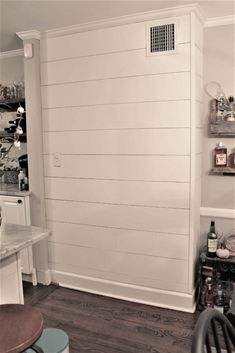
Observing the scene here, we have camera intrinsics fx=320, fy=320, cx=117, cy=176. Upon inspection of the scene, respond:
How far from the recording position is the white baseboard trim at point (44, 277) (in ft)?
10.5

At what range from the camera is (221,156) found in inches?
108

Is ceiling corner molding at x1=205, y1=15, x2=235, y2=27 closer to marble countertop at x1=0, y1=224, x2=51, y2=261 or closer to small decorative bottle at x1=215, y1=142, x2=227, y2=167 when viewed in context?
small decorative bottle at x1=215, y1=142, x2=227, y2=167

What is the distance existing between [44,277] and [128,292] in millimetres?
889

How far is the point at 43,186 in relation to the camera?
3.17m

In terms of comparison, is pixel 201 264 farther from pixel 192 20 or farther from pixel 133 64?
pixel 192 20

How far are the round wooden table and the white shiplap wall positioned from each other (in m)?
1.48

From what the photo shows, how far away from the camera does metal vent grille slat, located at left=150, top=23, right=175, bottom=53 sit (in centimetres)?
252

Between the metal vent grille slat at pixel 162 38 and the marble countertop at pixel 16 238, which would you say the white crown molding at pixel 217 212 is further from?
the marble countertop at pixel 16 238

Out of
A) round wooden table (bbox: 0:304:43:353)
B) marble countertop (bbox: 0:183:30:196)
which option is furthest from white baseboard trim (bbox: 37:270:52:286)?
round wooden table (bbox: 0:304:43:353)

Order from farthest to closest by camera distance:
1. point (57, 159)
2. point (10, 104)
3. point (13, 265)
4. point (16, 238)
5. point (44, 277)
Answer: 1. point (10, 104)
2. point (44, 277)
3. point (57, 159)
4. point (13, 265)
5. point (16, 238)

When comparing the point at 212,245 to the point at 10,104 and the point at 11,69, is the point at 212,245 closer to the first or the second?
the point at 10,104

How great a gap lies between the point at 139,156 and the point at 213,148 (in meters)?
0.67

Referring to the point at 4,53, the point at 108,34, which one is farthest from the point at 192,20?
the point at 4,53

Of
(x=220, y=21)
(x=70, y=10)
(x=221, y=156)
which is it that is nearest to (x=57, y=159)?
(x=70, y=10)
